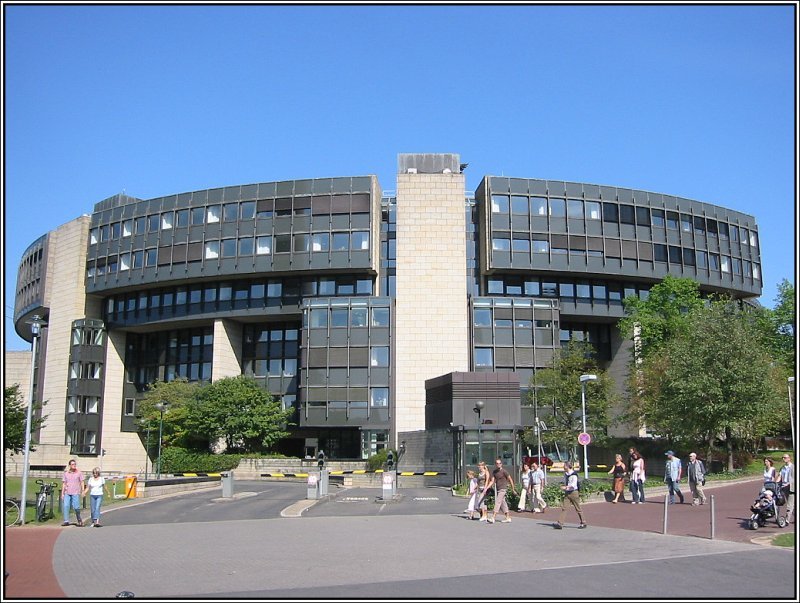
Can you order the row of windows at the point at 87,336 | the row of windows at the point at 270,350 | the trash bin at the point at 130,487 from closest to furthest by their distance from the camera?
the trash bin at the point at 130,487 < the row of windows at the point at 270,350 < the row of windows at the point at 87,336

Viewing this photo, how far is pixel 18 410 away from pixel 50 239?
52.8 m

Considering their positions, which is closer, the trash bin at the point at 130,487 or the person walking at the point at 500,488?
the person walking at the point at 500,488

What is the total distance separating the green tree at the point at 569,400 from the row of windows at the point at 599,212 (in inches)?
529

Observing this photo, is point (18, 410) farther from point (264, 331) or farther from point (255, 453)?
point (264, 331)

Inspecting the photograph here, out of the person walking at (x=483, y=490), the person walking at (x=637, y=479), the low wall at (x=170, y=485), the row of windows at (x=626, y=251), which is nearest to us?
the person walking at (x=483, y=490)

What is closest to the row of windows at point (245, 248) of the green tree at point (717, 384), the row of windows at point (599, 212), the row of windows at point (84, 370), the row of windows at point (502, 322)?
the row of windows at point (84, 370)

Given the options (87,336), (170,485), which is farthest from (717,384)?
(87,336)

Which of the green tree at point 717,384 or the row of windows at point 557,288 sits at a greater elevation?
the row of windows at point 557,288

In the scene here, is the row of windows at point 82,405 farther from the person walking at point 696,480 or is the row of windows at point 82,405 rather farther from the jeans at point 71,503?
the person walking at point 696,480

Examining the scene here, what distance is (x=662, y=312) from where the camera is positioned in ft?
181

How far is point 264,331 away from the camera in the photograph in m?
70.9

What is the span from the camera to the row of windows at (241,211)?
65.3 m

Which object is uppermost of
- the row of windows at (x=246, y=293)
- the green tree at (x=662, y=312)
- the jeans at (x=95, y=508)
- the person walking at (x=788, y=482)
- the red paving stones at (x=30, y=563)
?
the row of windows at (x=246, y=293)

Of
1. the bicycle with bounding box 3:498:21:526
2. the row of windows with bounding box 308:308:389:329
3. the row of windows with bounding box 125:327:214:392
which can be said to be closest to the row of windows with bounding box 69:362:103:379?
the row of windows with bounding box 125:327:214:392
